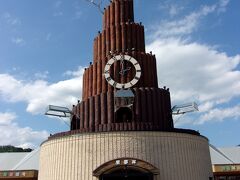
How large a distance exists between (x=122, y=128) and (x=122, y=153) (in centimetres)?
237

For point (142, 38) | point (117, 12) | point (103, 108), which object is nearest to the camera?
point (103, 108)

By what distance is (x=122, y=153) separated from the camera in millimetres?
30359

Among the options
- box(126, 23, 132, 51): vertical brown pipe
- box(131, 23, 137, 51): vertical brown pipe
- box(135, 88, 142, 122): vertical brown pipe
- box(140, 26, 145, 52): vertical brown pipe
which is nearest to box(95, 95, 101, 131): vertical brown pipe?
box(135, 88, 142, 122): vertical brown pipe

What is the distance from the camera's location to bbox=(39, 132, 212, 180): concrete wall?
30.4 metres

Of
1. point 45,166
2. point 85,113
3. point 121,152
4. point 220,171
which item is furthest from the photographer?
Answer: point 220,171

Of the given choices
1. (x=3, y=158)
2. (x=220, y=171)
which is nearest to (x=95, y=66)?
(x=220, y=171)

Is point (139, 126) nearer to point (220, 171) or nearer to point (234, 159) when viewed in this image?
point (220, 171)

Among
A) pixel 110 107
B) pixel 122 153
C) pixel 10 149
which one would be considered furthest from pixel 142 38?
pixel 10 149

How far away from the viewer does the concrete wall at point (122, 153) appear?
99.7 feet

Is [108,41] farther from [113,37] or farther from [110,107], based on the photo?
[110,107]

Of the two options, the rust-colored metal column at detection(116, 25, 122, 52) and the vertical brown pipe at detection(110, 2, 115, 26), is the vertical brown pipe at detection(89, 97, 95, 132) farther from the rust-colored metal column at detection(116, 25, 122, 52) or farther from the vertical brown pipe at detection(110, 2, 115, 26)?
the vertical brown pipe at detection(110, 2, 115, 26)

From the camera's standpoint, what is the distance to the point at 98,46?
41.5 meters

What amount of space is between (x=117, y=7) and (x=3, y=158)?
33619 millimetres

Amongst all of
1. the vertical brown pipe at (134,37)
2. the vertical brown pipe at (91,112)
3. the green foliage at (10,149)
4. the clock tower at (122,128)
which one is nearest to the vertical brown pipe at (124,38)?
the clock tower at (122,128)
